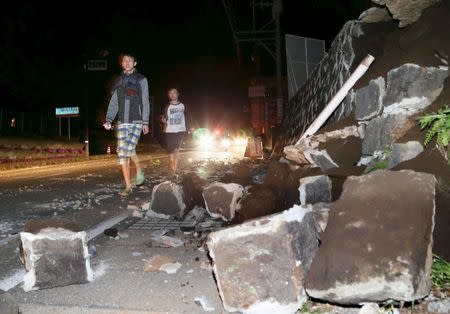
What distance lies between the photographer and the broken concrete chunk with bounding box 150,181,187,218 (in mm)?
Result: 5043

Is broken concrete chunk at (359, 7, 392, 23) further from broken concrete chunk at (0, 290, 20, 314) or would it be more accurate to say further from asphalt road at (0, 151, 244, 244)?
broken concrete chunk at (0, 290, 20, 314)

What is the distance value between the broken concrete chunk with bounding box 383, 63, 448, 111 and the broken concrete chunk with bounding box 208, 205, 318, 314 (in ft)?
7.54

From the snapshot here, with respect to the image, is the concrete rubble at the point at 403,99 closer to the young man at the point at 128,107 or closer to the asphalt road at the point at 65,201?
the asphalt road at the point at 65,201

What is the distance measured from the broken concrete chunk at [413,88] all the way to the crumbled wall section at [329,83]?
1.36m

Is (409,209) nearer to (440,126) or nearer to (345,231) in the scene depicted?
(345,231)

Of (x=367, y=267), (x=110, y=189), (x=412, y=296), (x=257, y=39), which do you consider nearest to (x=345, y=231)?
(x=367, y=267)

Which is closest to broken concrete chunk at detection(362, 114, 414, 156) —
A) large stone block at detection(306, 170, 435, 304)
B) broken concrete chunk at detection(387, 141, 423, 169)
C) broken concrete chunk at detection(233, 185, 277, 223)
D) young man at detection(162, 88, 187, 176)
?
broken concrete chunk at detection(387, 141, 423, 169)

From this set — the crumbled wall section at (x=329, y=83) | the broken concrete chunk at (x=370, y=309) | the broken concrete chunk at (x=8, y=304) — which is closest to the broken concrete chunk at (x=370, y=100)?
the crumbled wall section at (x=329, y=83)

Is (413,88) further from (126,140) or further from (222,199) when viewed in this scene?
(126,140)

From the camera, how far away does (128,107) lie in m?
6.42

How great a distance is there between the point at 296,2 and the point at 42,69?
19724mm

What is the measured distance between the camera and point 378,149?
435cm

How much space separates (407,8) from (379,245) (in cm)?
359

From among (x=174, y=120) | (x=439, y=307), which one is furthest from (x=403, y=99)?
(x=174, y=120)
